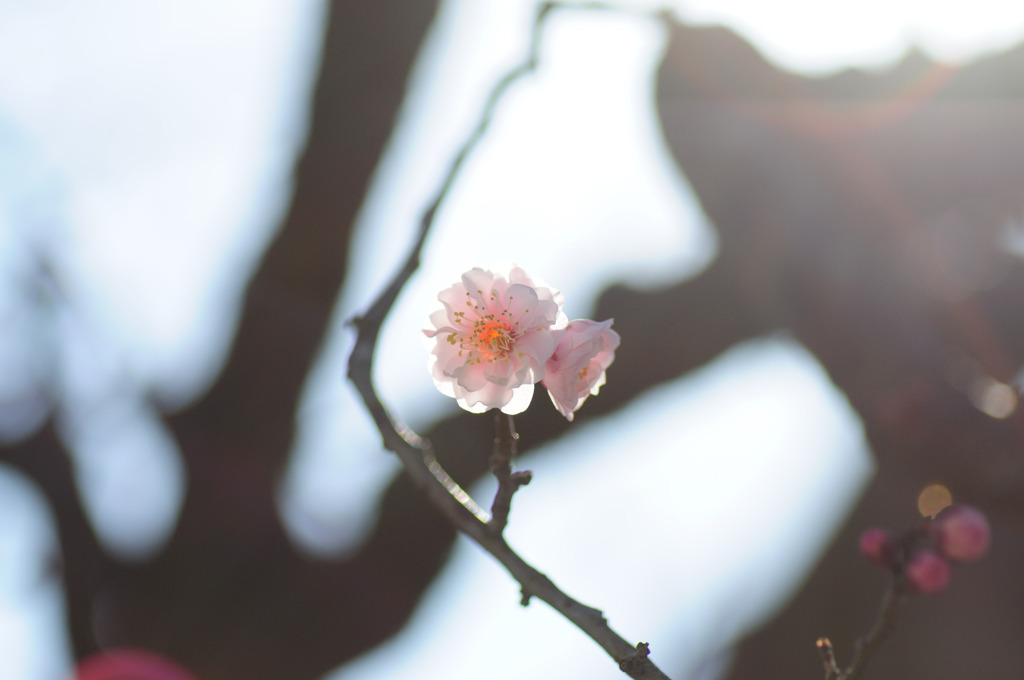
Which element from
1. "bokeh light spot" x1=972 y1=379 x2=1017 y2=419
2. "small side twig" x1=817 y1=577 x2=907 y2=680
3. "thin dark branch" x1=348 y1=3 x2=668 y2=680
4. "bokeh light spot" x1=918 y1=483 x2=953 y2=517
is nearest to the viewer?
"thin dark branch" x1=348 y1=3 x2=668 y2=680

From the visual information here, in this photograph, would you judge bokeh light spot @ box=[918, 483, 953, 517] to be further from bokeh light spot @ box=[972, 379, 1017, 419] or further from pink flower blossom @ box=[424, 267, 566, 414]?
pink flower blossom @ box=[424, 267, 566, 414]

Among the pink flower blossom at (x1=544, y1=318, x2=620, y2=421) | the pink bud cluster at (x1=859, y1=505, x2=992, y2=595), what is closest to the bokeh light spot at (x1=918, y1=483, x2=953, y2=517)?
the pink bud cluster at (x1=859, y1=505, x2=992, y2=595)

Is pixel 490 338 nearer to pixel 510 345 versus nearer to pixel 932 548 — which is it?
pixel 510 345

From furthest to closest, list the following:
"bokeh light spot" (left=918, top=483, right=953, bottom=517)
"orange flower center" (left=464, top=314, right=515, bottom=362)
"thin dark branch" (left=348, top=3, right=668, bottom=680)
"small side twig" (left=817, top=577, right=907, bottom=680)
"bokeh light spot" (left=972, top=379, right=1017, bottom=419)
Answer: "bokeh light spot" (left=972, top=379, right=1017, bottom=419) < "bokeh light spot" (left=918, top=483, right=953, bottom=517) < "orange flower center" (left=464, top=314, right=515, bottom=362) < "small side twig" (left=817, top=577, right=907, bottom=680) < "thin dark branch" (left=348, top=3, right=668, bottom=680)

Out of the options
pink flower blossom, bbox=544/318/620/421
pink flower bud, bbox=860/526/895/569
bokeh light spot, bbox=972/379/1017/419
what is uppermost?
pink flower blossom, bbox=544/318/620/421

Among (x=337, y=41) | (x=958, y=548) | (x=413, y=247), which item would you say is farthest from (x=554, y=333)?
(x=337, y=41)

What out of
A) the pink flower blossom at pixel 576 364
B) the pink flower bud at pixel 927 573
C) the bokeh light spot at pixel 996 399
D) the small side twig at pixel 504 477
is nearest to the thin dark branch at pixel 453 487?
the small side twig at pixel 504 477

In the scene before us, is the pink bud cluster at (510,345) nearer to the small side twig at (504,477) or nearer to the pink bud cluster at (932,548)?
the small side twig at (504,477)
